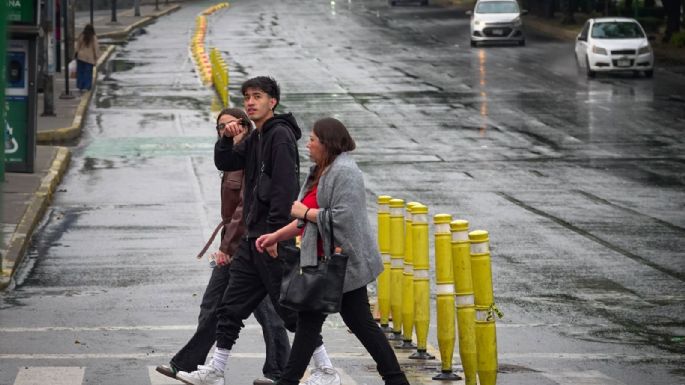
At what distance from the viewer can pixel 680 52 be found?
50188 mm

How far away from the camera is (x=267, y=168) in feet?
30.6

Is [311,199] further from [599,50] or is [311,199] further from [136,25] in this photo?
[136,25]

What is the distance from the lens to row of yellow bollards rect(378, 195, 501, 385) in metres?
9.33

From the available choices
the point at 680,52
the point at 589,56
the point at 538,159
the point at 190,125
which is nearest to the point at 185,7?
the point at 680,52

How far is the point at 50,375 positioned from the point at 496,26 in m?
44.2

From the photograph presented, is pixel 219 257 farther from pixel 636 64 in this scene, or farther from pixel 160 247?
pixel 636 64

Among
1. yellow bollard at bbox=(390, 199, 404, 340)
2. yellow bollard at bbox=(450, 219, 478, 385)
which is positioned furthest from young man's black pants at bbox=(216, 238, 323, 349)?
yellow bollard at bbox=(390, 199, 404, 340)

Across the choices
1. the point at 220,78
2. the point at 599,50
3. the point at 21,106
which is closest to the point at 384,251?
the point at 21,106

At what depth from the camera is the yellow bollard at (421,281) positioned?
439 inches

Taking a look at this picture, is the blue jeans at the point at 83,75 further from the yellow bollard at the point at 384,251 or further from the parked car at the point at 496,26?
the yellow bollard at the point at 384,251

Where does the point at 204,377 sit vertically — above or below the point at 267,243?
below

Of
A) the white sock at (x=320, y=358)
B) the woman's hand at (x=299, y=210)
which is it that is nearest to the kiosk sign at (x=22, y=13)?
the white sock at (x=320, y=358)

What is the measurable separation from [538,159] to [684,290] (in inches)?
474

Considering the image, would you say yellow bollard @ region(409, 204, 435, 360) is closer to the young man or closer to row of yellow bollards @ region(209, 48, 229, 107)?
the young man
